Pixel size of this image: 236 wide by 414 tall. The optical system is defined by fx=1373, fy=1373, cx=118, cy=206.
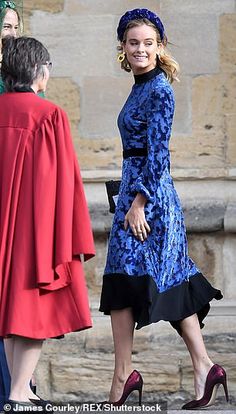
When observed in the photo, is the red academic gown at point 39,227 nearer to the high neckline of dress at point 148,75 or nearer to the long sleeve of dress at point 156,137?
the long sleeve of dress at point 156,137

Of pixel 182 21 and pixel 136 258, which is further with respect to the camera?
pixel 182 21

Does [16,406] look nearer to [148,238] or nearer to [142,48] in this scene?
[148,238]

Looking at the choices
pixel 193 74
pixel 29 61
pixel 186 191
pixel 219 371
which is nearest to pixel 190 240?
pixel 186 191

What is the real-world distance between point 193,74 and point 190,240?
838 mm

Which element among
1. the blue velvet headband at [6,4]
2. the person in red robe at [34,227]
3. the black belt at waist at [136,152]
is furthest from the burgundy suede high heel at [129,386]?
the blue velvet headband at [6,4]

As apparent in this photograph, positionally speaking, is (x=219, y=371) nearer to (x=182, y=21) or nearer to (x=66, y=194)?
(x=66, y=194)

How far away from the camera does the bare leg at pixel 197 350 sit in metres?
5.51

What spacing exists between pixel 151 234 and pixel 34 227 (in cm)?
53

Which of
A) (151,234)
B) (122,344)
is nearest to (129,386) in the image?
(122,344)

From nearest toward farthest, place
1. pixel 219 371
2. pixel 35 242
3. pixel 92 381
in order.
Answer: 1. pixel 35 242
2. pixel 219 371
3. pixel 92 381

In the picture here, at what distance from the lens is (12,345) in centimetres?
528

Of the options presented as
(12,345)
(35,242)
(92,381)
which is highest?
(35,242)

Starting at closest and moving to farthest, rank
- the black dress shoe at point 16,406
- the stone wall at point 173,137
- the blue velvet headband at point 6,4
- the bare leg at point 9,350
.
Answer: the black dress shoe at point 16,406 → the bare leg at point 9,350 → the blue velvet headband at point 6,4 → the stone wall at point 173,137

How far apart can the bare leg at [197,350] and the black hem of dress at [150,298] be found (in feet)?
0.11
